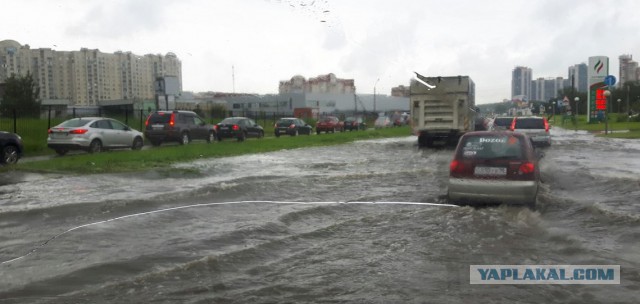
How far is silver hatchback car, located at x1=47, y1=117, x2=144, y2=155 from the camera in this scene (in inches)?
735

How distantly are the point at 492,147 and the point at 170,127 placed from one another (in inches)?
704

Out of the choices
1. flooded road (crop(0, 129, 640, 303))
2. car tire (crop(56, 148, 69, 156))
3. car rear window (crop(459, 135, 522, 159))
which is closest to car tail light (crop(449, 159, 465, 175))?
car rear window (crop(459, 135, 522, 159))

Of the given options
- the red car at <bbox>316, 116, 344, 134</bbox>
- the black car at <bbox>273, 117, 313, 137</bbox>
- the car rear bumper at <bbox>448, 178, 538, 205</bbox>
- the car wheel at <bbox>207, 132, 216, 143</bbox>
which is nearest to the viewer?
the car rear bumper at <bbox>448, 178, 538, 205</bbox>

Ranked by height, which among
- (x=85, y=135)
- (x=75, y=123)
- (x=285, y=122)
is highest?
(x=285, y=122)

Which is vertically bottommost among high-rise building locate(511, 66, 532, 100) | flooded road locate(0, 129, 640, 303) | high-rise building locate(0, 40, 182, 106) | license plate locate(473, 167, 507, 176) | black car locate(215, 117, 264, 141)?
flooded road locate(0, 129, 640, 303)

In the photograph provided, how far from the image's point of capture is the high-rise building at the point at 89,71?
36062mm

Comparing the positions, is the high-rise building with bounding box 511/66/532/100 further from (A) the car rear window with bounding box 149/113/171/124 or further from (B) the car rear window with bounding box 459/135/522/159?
(B) the car rear window with bounding box 459/135/522/159

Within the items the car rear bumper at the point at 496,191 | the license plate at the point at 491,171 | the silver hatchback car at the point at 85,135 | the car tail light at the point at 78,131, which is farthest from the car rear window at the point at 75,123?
the license plate at the point at 491,171

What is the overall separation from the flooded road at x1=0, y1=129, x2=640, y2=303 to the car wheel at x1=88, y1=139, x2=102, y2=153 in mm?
6199

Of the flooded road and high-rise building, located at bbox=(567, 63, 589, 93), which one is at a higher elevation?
high-rise building, located at bbox=(567, 63, 589, 93)

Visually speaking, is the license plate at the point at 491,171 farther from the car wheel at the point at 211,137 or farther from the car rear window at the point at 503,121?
the car wheel at the point at 211,137

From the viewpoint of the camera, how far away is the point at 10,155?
15.6m

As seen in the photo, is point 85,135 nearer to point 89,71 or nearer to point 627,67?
point 89,71

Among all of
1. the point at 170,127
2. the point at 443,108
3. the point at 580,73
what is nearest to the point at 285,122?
the point at 170,127
